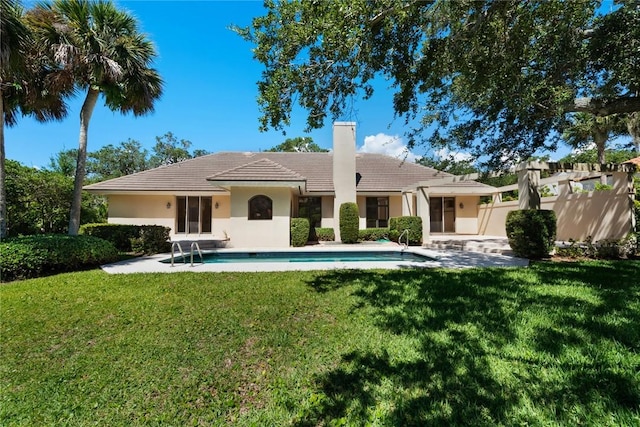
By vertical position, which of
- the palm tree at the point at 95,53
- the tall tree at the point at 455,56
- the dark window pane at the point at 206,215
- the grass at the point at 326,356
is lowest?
the grass at the point at 326,356

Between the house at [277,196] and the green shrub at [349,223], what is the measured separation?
4.25 feet

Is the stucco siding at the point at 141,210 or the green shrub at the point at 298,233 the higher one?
the stucco siding at the point at 141,210

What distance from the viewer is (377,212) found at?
2123cm

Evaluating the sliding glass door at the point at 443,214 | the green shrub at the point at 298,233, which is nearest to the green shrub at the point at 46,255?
the green shrub at the point at 298,233

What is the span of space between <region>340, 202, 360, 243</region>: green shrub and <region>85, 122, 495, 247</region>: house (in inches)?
50.9

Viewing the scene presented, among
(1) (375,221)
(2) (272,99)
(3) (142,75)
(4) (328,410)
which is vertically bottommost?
(4) (328,410)

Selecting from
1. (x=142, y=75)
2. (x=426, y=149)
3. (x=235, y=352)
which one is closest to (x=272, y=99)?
(x=235, y=352)

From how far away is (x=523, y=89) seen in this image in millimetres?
7973

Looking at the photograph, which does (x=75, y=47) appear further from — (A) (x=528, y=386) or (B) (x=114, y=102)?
(A) (x=528, y=386)

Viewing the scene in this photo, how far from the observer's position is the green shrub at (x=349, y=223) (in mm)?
17688

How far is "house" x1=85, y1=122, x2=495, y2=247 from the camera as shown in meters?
15.6

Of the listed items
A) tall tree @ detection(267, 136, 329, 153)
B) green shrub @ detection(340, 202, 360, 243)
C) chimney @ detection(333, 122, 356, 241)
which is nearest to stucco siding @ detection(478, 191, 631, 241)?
green shrub @ detection(340, 202, 360, 243)

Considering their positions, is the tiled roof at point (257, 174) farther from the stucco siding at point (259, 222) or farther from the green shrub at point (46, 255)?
the green shrub at point (46, 255)

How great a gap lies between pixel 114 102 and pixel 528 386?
14853 millimetres
